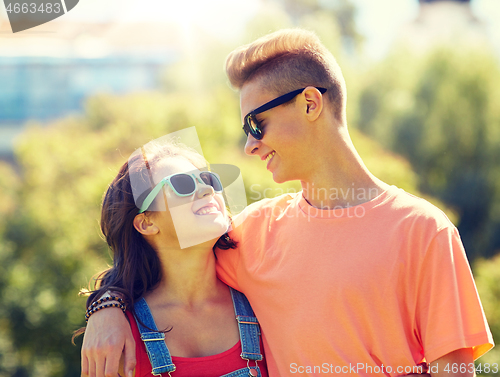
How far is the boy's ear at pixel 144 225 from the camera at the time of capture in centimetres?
Answer: 254

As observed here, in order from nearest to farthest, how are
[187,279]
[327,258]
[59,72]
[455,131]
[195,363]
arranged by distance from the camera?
[327,258], [195,363], [187,279], [455,131], [59,72]

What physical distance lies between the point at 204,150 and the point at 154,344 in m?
4.56

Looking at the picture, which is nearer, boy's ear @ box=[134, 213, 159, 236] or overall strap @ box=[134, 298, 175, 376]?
overall strap @ box=[134, 298, 175, 376]

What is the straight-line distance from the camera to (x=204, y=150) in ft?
21.5

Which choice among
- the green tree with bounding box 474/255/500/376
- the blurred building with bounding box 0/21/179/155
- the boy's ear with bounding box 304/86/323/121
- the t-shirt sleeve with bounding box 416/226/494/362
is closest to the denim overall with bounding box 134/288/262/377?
the t-shirt sleeve with bounding box 416/226/494/362

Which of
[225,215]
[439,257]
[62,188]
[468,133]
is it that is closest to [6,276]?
[62,188]

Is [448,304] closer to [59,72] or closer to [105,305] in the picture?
[105,305]

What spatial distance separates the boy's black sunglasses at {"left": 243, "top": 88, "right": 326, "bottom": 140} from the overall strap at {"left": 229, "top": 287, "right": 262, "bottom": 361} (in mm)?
947

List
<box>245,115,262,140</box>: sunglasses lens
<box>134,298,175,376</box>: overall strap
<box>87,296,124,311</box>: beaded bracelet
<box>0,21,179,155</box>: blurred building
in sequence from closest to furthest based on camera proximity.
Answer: <box>134,298,175,376</box>: overall strap → <box>87,296,124,311</box>: beaded bracelet → <box>245,115,262,140</box>: sunglasses lens → <box>0,21,179,155</box>: blurred building

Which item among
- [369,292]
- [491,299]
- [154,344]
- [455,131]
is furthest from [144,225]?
[455,131]

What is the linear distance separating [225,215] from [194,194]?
0.25 metres

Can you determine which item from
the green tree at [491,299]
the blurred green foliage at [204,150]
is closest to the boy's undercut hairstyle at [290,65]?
the blurred green foliage at [204,150]

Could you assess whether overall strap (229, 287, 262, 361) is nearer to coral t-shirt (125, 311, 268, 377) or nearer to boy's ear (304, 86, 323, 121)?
coral t-shirt (125, 311, 268, 377)

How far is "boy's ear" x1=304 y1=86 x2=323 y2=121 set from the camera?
2350mm
